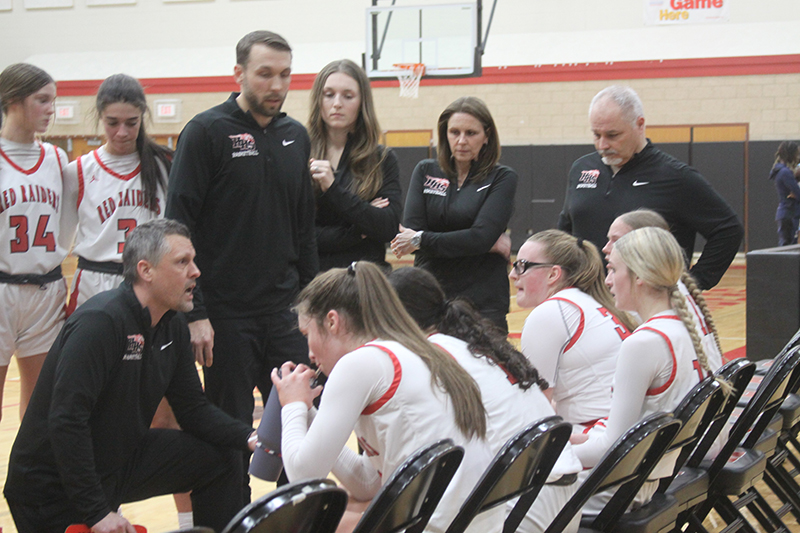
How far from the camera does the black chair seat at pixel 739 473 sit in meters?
2.31

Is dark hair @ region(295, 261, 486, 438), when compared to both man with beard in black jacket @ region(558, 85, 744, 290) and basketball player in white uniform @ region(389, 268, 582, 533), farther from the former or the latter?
man with beard in black jacket @ region(558, 85, 744, 290)

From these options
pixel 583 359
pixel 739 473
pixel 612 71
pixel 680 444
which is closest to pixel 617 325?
pixel 583 359

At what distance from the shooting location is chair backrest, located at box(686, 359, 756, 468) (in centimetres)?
216

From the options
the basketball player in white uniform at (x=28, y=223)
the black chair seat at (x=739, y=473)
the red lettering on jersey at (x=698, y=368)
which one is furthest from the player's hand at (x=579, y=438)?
the basketball player in white uniform at (x=28, y=223)

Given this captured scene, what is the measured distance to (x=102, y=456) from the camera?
2.18m

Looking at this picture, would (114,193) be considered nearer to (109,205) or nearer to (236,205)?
(109,205)

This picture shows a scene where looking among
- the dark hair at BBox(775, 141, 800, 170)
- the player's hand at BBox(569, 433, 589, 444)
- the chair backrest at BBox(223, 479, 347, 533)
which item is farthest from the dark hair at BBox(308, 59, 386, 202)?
the dark hair at BBox(775, 141, 800, 170)

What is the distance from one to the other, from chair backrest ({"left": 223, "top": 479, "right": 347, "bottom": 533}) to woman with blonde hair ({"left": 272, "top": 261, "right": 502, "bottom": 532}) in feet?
1.44

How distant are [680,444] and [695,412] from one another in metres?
0.12

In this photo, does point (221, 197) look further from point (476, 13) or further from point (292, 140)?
point (476, 13)

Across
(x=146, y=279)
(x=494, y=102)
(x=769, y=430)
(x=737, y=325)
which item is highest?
(x=494, y=102)

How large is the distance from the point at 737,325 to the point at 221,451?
20.6 ft

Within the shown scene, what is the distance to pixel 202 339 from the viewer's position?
2.40 metres

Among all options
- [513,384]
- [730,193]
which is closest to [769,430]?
[513,384]
